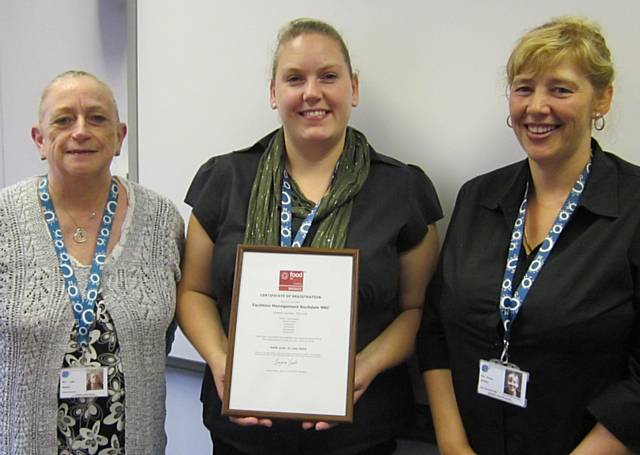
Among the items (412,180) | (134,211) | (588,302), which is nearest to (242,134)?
(134,211)

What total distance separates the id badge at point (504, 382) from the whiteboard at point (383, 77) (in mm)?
561

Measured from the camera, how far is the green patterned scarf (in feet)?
4.90

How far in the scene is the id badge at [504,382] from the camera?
1.33 metres

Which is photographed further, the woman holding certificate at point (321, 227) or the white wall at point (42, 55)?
the white wall at point (42, 55)

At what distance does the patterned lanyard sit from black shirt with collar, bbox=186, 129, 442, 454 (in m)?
0.27

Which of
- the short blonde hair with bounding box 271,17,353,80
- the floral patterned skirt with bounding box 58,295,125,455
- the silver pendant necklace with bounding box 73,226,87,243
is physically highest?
the short blonde hair with bounding box 271,17,353,80

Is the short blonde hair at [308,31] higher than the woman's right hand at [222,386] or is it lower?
higher

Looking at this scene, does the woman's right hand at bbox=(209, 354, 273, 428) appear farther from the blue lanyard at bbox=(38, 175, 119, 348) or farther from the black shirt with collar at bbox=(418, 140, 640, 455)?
the black shirt with collar at bbox=(418, 140, 640, 455)

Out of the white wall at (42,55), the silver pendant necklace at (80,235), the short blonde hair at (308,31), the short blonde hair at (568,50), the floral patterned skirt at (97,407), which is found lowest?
the floral patterned skirt at (97,407)

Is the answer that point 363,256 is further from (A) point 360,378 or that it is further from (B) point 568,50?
(B) point 568,50

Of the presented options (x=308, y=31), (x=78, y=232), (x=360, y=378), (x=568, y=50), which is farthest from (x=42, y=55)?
(x=568, y=50)

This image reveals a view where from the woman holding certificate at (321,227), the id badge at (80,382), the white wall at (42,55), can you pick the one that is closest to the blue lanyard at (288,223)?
the woman holding certificate at (321,227)
